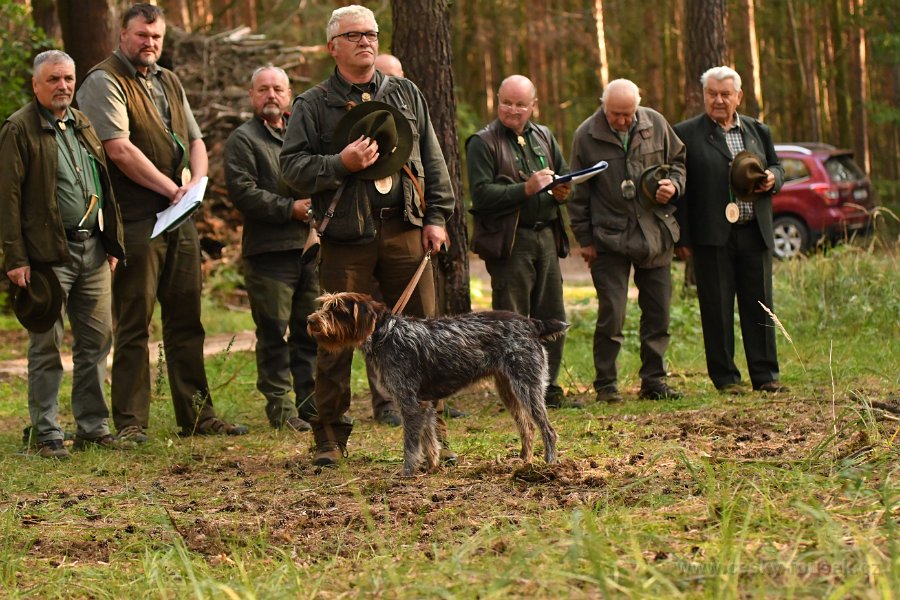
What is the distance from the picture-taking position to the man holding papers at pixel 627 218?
9.23 meters

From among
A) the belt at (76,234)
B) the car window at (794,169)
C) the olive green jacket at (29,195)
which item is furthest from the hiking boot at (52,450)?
the car window at (794,169)

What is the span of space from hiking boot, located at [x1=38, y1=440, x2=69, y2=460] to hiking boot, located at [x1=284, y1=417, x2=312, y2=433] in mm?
1723

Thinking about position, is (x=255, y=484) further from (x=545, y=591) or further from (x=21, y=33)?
(x=21, y=33)

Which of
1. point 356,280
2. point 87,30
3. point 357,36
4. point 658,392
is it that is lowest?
point 658,392

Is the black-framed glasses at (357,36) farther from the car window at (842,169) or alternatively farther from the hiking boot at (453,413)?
the car window at (842,169)

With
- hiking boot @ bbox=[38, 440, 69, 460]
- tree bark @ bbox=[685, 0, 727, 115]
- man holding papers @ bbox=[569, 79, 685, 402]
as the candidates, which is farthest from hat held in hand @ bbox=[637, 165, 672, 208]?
tree bark @ bbox=[685, 0, 727, 115]

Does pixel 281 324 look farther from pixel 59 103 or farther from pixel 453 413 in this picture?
pixel 59 103

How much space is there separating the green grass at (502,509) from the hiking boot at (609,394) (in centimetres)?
12

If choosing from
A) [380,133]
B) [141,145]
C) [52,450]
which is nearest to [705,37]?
[141,145]

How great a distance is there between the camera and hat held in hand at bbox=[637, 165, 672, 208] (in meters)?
9.14

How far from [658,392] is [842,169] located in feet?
50.5

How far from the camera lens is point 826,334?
39.8 ft

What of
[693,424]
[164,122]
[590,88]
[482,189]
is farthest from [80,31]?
[590,88]

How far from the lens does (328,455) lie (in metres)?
7.25
